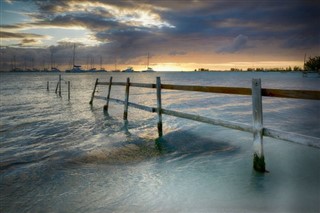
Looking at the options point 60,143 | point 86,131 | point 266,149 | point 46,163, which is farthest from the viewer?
point 86,131

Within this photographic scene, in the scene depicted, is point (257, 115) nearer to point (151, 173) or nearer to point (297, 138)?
point (297, 138)

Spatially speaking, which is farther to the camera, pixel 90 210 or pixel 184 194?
pixel 184 194

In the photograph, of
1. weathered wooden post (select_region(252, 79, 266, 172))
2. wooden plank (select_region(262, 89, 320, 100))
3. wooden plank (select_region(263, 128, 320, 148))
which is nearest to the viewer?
wooden plank (select_region(263, 128, 320, 148))

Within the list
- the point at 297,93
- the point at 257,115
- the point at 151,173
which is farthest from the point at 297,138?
the point at 151,173

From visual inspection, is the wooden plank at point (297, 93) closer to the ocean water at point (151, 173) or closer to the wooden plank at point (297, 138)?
the wooden plank at point (297, 138)

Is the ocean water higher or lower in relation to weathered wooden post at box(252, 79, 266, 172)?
lower

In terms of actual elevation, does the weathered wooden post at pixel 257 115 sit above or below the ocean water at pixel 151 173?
above

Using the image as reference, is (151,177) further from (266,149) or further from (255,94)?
(266,149)

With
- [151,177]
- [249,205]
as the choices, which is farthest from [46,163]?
[249,205]

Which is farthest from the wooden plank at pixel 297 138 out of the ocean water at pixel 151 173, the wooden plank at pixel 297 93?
the ocean water at pixel 151 173

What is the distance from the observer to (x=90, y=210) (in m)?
3.92

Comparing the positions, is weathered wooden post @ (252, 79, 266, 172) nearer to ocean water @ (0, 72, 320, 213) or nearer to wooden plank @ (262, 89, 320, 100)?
wooden plank @ (262, 89, 320, 100)

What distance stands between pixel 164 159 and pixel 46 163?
9.90ft

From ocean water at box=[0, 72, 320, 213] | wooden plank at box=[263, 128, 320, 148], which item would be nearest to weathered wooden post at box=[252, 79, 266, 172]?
wooden plank at box=[263, 128, 320, 148]
